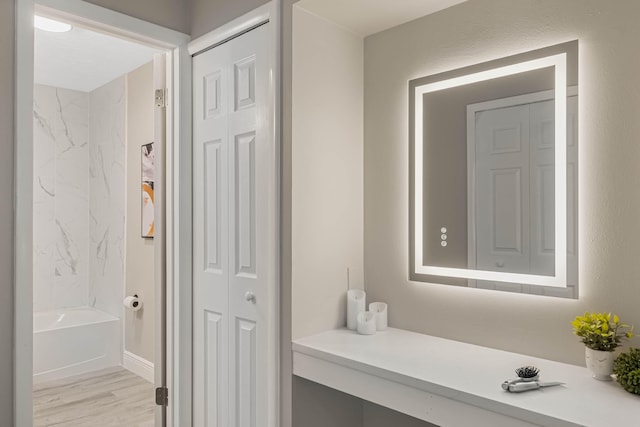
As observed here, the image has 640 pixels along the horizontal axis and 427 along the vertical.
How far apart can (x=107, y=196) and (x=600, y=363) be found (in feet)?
13.8

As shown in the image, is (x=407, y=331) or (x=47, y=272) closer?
(x=407, y=331)

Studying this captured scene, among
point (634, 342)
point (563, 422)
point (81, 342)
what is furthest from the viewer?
point (81, 342)

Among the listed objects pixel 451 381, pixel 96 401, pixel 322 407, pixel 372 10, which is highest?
pixel 372 10

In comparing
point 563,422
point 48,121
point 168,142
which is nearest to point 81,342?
point 48,121

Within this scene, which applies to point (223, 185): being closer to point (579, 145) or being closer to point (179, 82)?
point (179, 82)

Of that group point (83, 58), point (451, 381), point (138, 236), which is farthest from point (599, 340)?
point (83, 58)

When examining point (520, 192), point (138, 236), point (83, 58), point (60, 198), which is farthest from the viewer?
point (60, 198)

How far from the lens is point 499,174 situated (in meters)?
1.71

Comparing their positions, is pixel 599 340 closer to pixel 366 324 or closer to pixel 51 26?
pixel 366 324

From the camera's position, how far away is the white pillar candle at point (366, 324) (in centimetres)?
191

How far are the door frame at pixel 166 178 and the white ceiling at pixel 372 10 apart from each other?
842 mm

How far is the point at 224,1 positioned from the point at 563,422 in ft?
6.83

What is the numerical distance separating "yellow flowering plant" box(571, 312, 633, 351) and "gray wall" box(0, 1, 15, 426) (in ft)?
6.54

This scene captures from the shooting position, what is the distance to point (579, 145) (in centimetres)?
153
